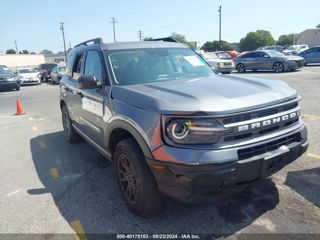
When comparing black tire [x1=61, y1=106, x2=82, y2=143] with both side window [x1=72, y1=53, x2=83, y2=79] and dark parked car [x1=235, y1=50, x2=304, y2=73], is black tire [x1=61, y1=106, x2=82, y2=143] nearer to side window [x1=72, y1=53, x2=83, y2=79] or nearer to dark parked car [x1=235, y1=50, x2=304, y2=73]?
side window [x1=72, y1=53, x2=83, y2=79]

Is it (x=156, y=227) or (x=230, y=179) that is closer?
(x=230, y=179)

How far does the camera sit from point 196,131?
241cm

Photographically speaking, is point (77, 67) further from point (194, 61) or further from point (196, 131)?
point (196, 131)

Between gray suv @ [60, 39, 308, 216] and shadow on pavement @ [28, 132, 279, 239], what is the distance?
0.22 metres

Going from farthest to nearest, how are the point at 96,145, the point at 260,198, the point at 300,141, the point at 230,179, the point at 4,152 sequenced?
the point at 4,152
the point at 96,145
the point at 260,198
the point at 300,141
the point at 230,179

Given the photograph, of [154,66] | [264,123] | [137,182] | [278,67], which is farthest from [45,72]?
[264,123]

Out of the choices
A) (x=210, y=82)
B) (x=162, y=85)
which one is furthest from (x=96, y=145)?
(x=210, y=82)

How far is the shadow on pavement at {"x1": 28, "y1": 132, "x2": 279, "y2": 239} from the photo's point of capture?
2.87 meters

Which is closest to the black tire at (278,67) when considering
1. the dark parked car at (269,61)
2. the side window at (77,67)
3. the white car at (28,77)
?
the dark parked car at (269,61)

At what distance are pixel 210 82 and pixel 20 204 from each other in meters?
2.87

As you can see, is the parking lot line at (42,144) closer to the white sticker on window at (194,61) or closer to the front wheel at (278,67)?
the white sticker on window at (194,61)

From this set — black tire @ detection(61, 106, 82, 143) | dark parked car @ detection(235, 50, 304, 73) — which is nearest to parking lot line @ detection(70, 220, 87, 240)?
black tire @ detection(61, 106, 82, 143)

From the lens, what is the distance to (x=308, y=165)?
13.5ft

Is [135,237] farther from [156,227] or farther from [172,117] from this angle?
[172,117]
